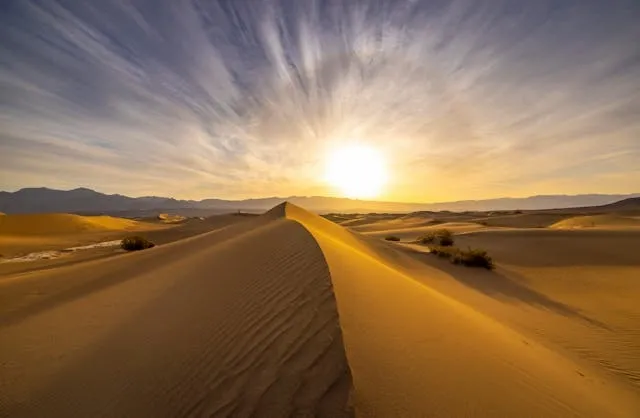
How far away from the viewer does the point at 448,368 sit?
350 cm

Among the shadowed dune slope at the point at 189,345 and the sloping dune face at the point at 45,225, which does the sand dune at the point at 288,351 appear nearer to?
the shadowed dune slope at the point at 189,345

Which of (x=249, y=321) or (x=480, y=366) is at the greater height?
(x=249, y=321)

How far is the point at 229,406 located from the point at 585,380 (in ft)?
14.6

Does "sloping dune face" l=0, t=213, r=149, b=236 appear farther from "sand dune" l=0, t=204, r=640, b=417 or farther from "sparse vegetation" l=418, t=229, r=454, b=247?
"sparse vegetation" l=418, t=229, r=454, b=247

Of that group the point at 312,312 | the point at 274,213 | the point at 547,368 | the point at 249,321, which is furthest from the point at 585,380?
the point at 274,213

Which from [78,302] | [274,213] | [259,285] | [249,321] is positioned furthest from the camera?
[274,213]

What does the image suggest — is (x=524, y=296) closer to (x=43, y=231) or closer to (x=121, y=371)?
(x=121, y=371)

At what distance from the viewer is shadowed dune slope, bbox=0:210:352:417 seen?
2.95 m

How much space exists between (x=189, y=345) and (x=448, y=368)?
9.37 feet

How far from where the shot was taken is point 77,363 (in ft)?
12.5

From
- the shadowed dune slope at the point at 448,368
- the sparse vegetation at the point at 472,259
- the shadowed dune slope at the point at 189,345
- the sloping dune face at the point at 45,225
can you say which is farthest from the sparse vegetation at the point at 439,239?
the sloping dune face at the point at 45,225

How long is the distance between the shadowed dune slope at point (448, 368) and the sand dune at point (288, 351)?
2 centimetres

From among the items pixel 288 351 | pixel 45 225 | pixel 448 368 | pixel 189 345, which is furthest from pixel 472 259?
pixel 45 225

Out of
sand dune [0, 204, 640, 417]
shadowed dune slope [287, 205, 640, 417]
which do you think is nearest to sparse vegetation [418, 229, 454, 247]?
sand dune [0, 204, 640, 417]
